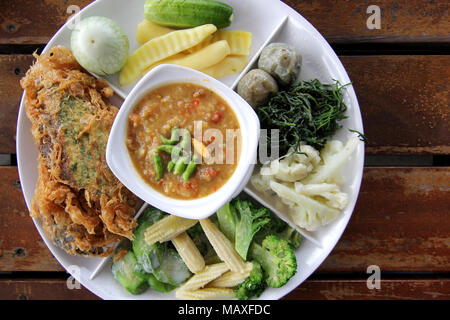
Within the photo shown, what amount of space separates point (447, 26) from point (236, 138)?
193cm

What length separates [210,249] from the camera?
9.51 feet

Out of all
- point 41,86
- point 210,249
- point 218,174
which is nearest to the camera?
point 218,174

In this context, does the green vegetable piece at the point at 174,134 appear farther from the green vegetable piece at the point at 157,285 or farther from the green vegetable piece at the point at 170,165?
the green vegetable piece at the point at 157,285

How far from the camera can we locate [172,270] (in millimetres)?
2770

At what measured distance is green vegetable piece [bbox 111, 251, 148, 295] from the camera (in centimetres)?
276

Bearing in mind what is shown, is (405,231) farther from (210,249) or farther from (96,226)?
Result: (96,226)

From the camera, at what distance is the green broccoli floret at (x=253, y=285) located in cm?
262

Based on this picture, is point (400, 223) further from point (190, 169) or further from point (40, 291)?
point (40, 291)

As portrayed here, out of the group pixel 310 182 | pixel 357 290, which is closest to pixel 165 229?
pixel 310 182

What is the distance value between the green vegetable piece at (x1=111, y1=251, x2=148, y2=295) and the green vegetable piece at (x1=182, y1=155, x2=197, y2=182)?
83 cm

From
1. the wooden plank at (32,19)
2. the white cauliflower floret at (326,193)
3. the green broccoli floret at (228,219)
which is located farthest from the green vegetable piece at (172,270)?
the wooden plank at (32,19)

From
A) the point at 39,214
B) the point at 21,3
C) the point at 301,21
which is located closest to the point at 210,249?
the point at 39,214

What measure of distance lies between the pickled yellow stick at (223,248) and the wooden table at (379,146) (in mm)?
706

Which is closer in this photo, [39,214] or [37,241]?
[39,214]
